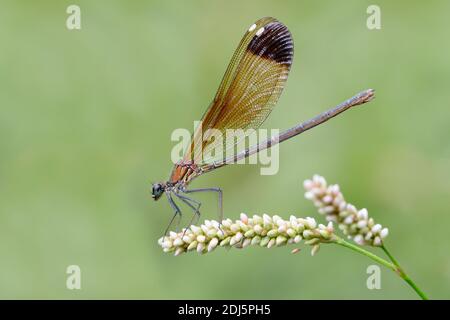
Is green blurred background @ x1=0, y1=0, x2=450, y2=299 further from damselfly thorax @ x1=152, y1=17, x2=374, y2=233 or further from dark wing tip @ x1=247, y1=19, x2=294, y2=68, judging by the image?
dark wing tip @ x1=247, y1=19, x2=294, y2=68

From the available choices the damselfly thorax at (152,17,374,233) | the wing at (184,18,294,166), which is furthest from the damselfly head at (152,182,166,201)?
the wing at (184,18,294,166)

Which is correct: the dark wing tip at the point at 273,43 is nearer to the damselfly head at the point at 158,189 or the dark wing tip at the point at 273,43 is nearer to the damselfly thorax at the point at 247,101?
the damselfly thorax at the point at 247,101

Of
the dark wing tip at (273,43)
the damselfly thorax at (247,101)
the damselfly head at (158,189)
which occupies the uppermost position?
the dark wing tip at (273,43)

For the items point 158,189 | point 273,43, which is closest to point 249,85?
point 273,43

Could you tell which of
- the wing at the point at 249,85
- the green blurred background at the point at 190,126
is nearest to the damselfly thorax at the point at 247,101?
the wing at the point at 249,85

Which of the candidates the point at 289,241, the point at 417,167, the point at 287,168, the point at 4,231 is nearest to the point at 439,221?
the point at 417,167

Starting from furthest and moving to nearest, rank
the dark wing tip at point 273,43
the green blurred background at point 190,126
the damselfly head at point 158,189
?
the green blurred background at point 190,126 → the dark wing tip at point 273,43 → the damselfly head at point 158,189

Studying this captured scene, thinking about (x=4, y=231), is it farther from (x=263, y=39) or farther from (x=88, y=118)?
(x=263, y=39)
